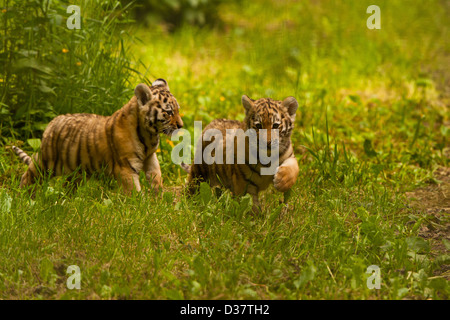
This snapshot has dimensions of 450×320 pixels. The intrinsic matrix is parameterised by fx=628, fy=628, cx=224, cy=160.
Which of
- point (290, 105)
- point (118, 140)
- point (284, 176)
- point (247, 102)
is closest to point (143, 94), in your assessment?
point (118, 140)

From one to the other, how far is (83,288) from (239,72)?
5.06 m

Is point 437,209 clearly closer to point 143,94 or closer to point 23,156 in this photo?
point 143,94

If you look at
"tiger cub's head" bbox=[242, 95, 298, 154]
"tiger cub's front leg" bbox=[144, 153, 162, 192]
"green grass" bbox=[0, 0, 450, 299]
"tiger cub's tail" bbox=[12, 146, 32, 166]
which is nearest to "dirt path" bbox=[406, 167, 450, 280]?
"green grass" bbox=[0, 0, 450, 299]

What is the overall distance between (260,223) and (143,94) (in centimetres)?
128

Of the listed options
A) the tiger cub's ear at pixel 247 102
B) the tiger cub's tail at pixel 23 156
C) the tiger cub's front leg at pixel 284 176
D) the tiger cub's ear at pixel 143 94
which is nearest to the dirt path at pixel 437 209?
the tiger cub's front leg at pixel 284 176

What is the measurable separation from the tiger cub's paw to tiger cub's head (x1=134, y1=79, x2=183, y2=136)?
0.88m

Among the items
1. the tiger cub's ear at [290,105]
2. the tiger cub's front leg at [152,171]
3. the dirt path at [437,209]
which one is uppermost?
the tiger cub's ear at [290,105]

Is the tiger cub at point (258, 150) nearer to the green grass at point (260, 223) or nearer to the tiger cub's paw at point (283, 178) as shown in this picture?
the tiger cub's paw at point (283, 178)

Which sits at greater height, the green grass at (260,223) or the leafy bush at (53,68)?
the leafy bush at (53,68)

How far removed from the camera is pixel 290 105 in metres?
4.41

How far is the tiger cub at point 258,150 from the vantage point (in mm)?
4234

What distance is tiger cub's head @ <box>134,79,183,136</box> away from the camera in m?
4.61

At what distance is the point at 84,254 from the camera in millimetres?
3809
